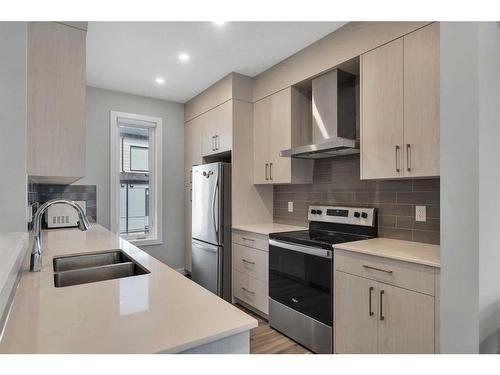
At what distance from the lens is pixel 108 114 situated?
11.6 feet

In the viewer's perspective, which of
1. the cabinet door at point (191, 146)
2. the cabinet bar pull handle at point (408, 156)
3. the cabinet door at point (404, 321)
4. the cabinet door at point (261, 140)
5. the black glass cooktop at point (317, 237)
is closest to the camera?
the cabinet door at point (404, 321)

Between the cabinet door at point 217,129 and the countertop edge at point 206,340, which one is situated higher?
the cabinet door at point 217,129

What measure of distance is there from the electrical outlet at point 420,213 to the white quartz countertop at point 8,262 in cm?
227

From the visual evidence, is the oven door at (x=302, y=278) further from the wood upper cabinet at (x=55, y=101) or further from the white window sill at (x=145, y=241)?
the white window sill at (x=145, y=241)

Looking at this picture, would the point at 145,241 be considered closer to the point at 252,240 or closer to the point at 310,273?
the point at 252,240

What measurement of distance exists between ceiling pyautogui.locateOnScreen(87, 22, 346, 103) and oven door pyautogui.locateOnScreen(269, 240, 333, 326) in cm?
174

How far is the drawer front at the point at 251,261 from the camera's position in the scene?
8.61 ft

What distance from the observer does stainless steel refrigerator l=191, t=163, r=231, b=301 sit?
304 centimetres

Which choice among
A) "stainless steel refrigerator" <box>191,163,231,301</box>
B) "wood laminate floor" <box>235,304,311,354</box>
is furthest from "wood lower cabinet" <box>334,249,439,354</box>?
"stainless steel refrigerator" <box>191,163,231,301</box>

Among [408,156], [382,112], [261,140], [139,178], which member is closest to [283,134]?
[261,140]

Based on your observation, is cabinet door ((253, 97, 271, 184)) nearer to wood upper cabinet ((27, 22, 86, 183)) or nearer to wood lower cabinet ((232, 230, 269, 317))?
wood lower cabinet ((232, 230, 269, 317))

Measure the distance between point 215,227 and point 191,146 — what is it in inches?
54.7

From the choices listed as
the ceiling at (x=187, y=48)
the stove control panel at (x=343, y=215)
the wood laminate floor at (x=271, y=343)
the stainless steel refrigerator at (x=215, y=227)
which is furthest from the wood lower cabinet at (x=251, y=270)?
the ceiling at (x=187, y=48)
